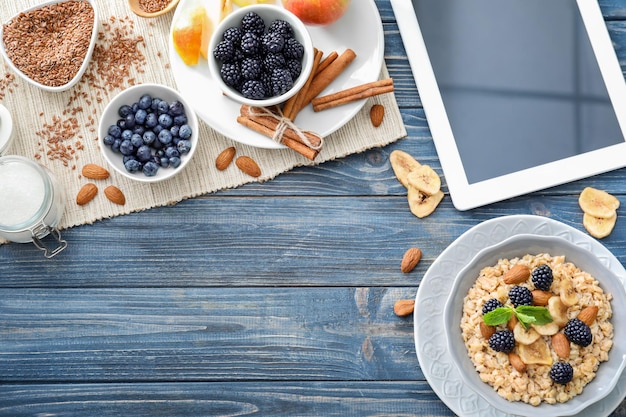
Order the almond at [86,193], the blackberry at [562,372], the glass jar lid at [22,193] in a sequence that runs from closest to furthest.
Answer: the blackberry at [562,372] → the glass jar lid at [22,193] → the almond at [86,193]

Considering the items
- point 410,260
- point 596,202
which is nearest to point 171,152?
point 410,260

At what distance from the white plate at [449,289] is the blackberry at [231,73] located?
61cm

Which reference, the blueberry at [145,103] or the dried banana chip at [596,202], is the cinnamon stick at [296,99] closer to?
the blueberry at [145,103]

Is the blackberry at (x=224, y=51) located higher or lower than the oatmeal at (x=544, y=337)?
higher

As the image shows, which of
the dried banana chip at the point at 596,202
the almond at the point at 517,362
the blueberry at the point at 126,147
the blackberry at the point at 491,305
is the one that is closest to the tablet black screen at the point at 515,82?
the dried banana chip at the point at 596,202

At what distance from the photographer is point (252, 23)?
5.10 ft

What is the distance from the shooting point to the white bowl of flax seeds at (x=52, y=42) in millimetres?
1680

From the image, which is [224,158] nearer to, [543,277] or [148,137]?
[148,137]

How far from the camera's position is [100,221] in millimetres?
1729

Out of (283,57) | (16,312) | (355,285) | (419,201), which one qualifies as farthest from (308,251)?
(16,312)

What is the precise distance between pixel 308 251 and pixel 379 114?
1.23 feet

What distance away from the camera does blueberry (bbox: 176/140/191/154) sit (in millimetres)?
1633

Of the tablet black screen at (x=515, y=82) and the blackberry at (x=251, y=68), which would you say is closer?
the blackberry at (x=251, y=68)

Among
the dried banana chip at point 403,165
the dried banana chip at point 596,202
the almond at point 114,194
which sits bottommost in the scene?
the dried banana chip at point 596,202
